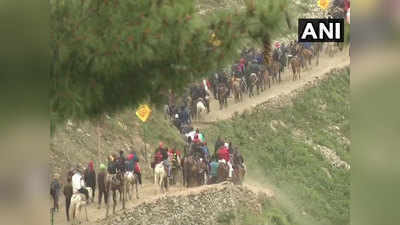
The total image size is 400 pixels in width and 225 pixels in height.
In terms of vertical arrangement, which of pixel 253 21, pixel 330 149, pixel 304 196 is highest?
pixel 253 21

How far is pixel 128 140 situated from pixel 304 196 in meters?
1.95

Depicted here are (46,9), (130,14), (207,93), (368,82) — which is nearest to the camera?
(46,9)

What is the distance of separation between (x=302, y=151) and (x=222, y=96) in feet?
3.34

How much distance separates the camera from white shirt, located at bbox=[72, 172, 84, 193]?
6.12 meters

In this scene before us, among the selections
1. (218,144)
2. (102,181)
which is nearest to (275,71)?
(218,144)

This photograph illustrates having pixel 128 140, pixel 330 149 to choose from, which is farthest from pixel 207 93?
pixel 330 149

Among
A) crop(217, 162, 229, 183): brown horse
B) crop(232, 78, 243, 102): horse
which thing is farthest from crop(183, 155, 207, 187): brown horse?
crop(232, 78, 243, 102): horse

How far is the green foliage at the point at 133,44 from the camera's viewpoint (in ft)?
17.0

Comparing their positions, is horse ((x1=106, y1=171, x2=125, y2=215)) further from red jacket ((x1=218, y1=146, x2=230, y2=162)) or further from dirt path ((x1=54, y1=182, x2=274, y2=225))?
red jacket ((x1=218, y1=146, x2=230, y2=162))

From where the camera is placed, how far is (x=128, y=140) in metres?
6.19

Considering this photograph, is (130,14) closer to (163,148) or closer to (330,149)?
(163,148)

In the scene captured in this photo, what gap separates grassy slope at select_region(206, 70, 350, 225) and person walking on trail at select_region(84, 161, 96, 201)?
1.27m

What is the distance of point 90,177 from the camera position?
623 centimetres

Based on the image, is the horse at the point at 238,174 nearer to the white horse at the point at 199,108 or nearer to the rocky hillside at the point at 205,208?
the rocky hillside at the point at 205,208
